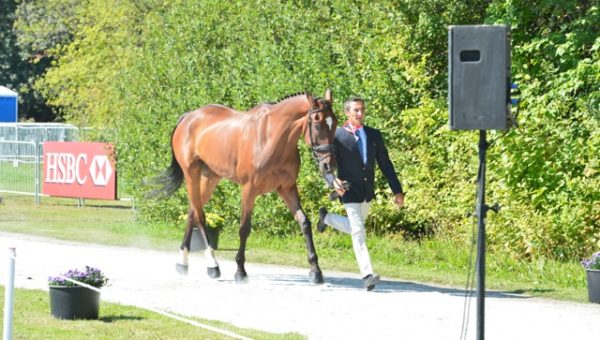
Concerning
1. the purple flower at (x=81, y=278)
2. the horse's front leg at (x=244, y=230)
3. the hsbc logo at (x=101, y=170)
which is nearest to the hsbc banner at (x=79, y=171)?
the hsbc logo at (x=101, y=170)

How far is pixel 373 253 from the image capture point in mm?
Result: 19188

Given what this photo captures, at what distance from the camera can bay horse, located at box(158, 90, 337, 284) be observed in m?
15.1

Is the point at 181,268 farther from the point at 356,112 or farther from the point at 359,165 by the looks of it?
the point at 356,112

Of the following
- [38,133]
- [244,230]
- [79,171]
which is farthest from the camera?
[38,133]

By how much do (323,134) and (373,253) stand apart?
15.1 feet

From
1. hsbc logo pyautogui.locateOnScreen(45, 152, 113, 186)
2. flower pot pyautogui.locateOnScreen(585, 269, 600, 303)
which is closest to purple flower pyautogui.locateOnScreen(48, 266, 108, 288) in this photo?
flower pot pyautogui.locateOnScreen(585, 269, 600, 303)

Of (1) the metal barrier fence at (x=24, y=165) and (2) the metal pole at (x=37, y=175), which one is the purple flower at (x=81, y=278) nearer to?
(1) the metal barrier fence at (x=24, y=165)

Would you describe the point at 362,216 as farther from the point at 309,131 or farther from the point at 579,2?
the point at 579,2

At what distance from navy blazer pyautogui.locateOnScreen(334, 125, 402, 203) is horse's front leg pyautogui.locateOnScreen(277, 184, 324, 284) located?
904 millimetres

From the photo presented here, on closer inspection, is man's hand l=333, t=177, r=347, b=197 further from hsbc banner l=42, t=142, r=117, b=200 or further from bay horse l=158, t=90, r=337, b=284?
hsbc banner l=42, t=142, r=117, b=200

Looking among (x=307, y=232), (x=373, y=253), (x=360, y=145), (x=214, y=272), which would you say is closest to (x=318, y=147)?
(x=360, y=145)

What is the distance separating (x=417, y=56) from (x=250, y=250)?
4.13 metres

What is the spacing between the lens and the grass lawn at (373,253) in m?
15.8

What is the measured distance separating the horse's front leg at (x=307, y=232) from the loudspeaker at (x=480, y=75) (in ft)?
20.9
